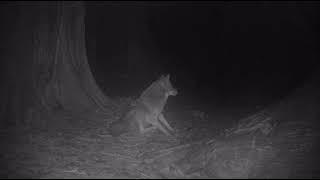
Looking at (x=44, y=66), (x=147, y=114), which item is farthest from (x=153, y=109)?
(x=44, y=66)

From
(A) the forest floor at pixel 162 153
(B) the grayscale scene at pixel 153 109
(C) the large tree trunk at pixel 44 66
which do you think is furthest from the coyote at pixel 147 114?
(C) the large tree trunk at pixel 44 66

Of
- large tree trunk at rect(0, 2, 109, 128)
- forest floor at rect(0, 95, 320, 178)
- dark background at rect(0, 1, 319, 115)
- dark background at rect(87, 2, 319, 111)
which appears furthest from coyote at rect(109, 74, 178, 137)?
dark background at rect(87, 2, 319, 111)

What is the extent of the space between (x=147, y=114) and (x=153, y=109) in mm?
183

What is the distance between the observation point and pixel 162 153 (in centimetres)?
766

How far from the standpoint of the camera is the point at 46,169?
255 inches

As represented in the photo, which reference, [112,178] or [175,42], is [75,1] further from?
[175,42]

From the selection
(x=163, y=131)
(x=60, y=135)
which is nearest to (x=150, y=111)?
(x=163, y=131)

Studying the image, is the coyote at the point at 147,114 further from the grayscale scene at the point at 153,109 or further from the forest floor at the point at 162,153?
the forest floor at the point at 162,153

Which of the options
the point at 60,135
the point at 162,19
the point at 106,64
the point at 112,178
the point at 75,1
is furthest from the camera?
the point at 162,19

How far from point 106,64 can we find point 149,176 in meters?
18.1

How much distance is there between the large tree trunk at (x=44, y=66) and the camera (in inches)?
368

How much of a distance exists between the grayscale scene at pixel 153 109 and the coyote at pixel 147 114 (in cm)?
2

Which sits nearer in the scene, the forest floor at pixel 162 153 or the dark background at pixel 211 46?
the forest floor at pixel 162 153

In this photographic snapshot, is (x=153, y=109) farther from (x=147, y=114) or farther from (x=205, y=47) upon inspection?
(x=205, y=47)
